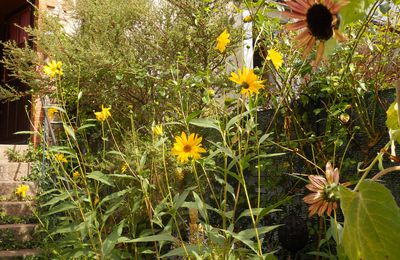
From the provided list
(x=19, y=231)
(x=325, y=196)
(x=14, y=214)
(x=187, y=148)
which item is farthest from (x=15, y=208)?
(x=325, y=196)

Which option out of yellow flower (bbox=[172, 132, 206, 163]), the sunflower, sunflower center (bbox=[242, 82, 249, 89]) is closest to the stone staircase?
yellow flower (bbox=[172, 132, 206, 163])

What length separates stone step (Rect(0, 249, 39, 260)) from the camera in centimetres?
489

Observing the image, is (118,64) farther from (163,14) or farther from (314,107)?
(314,107)

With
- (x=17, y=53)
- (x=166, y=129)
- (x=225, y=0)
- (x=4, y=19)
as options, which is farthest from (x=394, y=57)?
(x=4, y=19)

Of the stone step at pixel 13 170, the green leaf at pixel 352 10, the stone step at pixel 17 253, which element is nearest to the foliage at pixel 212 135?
the green leaf at pixel 352 10

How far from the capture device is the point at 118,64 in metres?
5.02

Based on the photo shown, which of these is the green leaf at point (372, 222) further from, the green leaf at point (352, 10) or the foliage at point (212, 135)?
the green leaf at point (352, 10)

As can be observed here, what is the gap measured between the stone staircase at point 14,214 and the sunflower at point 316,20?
15.3ft

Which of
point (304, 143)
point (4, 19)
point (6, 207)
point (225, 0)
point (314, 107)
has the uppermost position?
point (4, 19)

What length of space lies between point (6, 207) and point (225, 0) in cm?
340

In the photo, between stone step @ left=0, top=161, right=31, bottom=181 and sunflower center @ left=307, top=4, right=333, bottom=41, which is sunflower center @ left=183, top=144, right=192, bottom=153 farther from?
stone step @ left=0, top=161, right=31, bottom=181

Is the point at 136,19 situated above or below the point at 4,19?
below

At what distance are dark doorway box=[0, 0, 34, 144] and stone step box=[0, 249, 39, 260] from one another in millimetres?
3115

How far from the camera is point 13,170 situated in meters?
6.49
